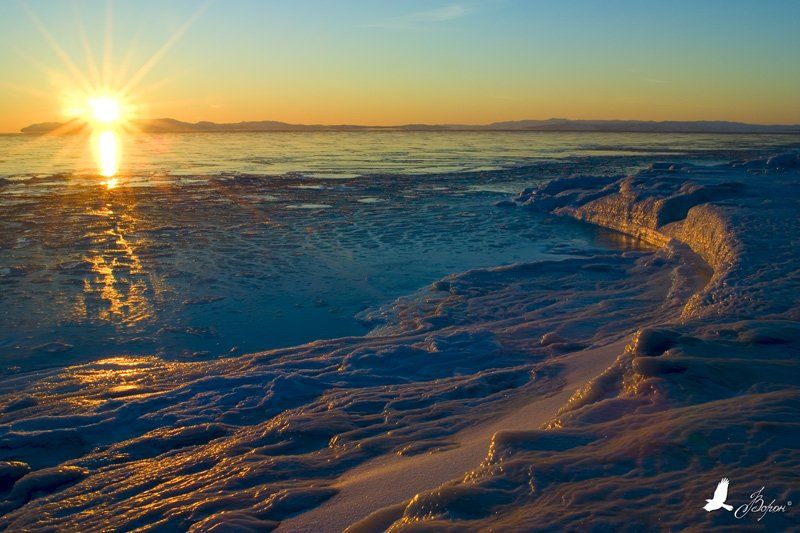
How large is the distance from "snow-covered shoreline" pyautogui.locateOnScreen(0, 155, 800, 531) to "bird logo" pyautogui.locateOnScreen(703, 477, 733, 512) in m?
0.05

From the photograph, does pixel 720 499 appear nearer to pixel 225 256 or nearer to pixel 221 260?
pixel 221 260

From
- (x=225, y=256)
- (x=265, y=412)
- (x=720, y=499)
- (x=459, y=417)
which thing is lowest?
(x=265, y=412)

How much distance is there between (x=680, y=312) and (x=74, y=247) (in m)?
10.6

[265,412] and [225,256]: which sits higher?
[225,256]

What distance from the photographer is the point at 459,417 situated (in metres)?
4.77

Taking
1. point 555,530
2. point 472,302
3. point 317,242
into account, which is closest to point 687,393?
point 555,530

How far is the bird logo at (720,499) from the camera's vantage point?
264 cm

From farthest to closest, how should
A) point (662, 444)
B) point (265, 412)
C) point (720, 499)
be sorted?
point (265, 412) < point (662, 444) < point (720, 499)

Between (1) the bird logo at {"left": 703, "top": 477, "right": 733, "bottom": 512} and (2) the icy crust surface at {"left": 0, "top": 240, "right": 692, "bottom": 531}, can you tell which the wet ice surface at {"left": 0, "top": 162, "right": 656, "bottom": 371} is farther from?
(1) the bird logo at {"left": 703, "top": 477, "right": 733, "bottom": 512}

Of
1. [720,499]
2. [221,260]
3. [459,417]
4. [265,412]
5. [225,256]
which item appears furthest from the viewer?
[225,256]

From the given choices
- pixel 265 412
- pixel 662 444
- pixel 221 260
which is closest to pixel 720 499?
pixel 662 444

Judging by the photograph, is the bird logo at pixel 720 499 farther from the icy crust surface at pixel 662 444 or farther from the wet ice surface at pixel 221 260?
the wet ice surface at pixel 221 260

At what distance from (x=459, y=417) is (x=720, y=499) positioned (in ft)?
7.49

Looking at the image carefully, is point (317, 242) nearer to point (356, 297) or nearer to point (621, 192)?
point (356, 297)
